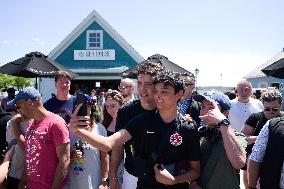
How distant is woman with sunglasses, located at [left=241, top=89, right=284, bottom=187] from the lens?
4.89 metres

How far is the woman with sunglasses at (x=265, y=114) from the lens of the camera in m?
4.89

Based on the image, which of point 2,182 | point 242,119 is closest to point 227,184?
point 2,182

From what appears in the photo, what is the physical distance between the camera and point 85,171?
4098 mm

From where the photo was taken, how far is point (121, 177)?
168 inches

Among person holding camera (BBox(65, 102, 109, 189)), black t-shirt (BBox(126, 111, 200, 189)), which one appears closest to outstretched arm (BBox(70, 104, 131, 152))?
black t-shirt (BBox(126, 111, 200, 189))

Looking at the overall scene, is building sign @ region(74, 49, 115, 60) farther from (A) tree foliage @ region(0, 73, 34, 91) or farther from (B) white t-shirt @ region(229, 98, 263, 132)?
(A) tree foliage @ region(0, 73, 34, 91)

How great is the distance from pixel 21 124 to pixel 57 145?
151 cm

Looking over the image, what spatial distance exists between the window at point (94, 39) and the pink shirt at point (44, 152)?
60.0 feet

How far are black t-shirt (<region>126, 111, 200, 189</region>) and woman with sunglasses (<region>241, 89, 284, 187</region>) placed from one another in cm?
230

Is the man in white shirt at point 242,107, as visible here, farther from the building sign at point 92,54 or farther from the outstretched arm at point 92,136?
the building sign at point 92,54

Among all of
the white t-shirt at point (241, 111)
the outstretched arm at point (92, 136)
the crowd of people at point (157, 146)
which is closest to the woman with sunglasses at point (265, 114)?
the white t-shirt at point (241, 111)

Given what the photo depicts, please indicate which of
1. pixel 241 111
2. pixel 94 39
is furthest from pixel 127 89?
pixel 94 39

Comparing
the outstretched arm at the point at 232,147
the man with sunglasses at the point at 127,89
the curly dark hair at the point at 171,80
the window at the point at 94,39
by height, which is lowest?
the outstretched arm at the point at 232,147

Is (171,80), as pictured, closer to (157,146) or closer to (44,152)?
(157,146)
